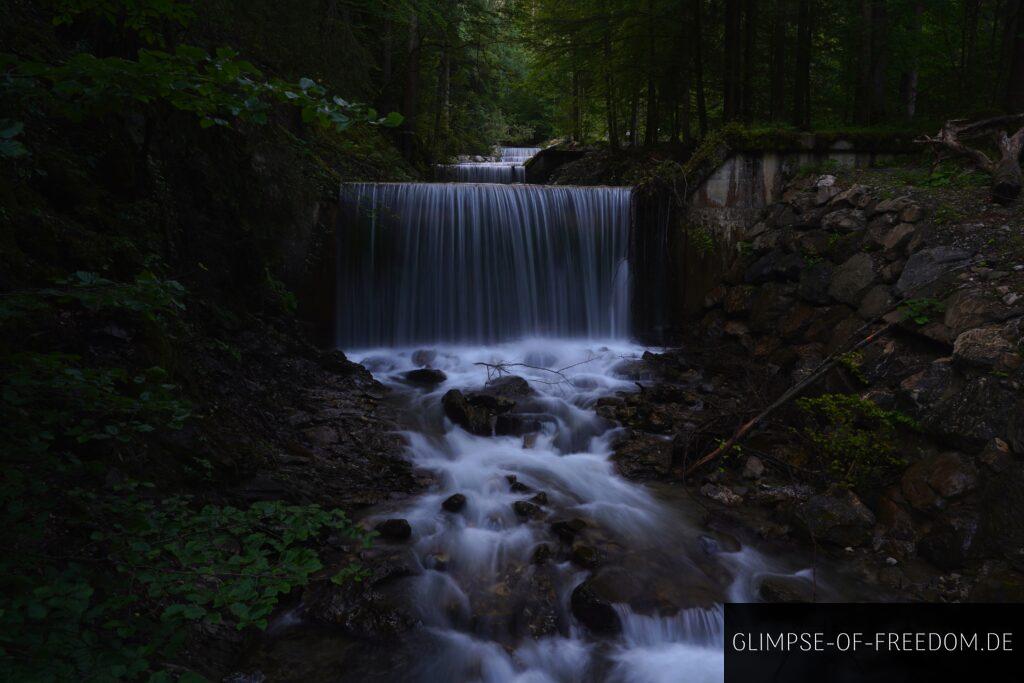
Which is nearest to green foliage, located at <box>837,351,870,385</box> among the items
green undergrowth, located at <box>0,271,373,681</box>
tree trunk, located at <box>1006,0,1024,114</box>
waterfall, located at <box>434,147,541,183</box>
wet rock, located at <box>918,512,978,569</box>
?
wet rock, located at <box>918,512,978,569</box>

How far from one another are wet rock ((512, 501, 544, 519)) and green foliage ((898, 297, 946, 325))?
4.63m

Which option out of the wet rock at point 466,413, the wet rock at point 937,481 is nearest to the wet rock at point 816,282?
the wet rock at point 937,481

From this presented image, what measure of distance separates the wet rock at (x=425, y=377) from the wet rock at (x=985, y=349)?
6274 millimetres

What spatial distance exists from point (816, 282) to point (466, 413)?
5.50 m

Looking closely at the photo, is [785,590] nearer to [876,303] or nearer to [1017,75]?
[876,303]

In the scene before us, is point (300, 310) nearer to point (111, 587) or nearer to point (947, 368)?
point (111, 587)

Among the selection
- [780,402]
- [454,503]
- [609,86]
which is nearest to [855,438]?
[780,402]

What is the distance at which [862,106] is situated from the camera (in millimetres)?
11586

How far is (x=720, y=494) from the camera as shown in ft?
19.1

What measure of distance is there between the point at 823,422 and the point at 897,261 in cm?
270

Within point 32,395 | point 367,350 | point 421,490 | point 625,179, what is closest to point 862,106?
point 625,179

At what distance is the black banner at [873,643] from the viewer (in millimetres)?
3838

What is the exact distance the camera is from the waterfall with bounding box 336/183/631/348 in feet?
32.1

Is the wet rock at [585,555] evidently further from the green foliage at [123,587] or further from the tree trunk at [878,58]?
the tree trunk at [878,58]
